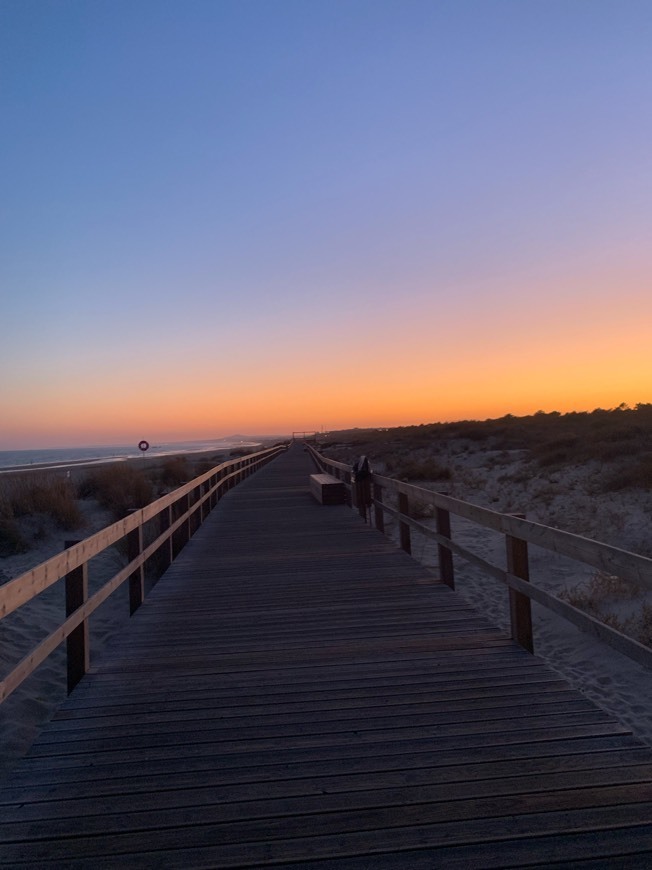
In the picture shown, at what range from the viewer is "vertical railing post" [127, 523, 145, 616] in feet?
21.0

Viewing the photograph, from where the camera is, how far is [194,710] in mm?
4020

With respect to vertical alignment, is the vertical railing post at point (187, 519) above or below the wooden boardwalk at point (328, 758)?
above

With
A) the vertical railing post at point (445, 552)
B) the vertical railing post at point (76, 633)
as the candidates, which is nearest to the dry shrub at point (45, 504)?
the vertical railing post at point (445, 552)

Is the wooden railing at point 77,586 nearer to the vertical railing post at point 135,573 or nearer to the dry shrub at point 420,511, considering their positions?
the vertical railing post at point 135,573

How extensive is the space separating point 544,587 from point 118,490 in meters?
12.6

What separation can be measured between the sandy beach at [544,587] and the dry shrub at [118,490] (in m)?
0.51

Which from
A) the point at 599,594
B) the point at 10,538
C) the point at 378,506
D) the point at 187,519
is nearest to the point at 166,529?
the point at 187,519

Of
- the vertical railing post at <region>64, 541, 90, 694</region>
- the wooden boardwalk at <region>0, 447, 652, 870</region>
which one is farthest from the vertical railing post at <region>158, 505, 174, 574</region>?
the vertical railing post at <region>64, 541, 90, 694</region>

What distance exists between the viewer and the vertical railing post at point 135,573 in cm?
639

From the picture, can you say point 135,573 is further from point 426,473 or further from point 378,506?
point 426,473

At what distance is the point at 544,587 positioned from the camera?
9.52 meters

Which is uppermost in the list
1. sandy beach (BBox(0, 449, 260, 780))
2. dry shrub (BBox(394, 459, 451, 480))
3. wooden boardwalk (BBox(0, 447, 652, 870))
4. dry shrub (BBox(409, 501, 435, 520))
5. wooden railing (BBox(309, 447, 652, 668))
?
wooden railing (BBox(309, 447, 652, 668))

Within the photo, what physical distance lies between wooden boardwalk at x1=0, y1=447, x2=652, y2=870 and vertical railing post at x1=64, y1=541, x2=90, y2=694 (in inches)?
4.2

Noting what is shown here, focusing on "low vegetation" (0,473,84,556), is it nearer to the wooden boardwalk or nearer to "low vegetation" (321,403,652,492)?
the wooden boardwalk
